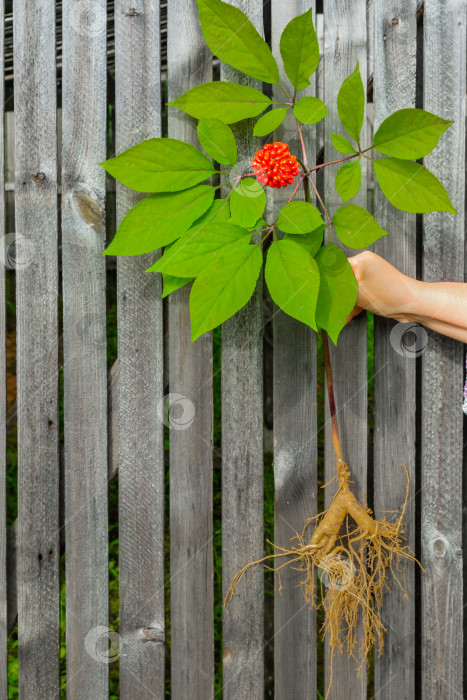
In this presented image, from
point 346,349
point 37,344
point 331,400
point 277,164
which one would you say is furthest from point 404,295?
point 37,344

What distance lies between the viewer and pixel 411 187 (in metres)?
1.00

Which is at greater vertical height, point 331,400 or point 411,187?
point 411,187

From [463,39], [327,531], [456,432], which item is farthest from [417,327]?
[463,39]

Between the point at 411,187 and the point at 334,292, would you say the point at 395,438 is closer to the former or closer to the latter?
the point at 334,292

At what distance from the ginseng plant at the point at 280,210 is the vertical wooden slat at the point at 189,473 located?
123mm

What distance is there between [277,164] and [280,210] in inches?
3.8

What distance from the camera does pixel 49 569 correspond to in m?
1.17

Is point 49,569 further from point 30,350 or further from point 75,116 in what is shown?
point 75,116

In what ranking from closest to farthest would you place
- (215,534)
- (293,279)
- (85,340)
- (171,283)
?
(293,279) < (171,283) < (85,340) < (215,534)

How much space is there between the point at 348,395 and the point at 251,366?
24 cm

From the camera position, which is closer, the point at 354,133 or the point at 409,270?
the point at 354,133

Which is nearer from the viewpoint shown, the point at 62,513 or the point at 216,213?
the point at 216,213

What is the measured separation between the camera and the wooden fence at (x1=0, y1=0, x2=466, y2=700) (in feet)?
3.74

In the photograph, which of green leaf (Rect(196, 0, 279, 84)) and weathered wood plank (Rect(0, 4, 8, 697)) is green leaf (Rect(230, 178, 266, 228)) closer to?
green leaf (Rect(196, 0, 279, 84))
